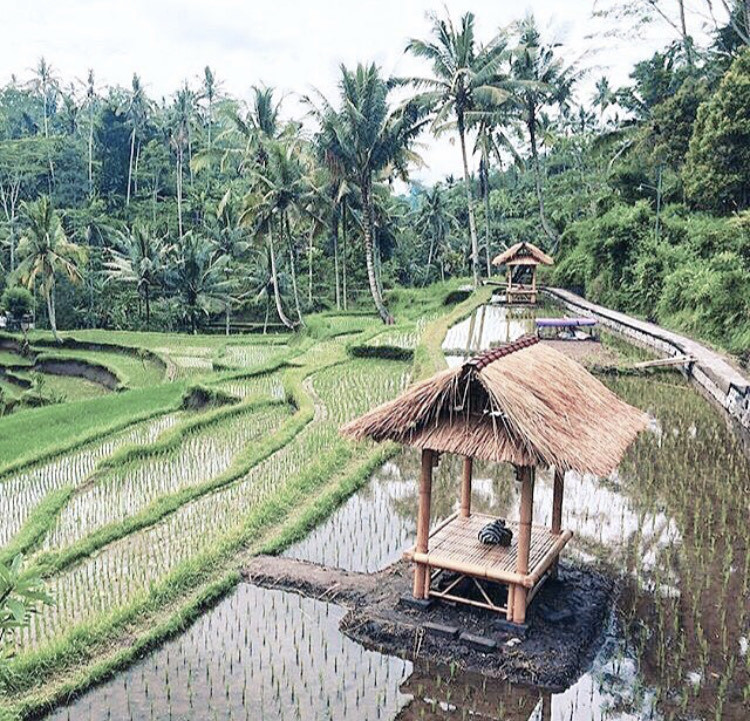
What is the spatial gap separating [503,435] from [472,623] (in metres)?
1.55

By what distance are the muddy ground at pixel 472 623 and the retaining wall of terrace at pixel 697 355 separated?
6.15m

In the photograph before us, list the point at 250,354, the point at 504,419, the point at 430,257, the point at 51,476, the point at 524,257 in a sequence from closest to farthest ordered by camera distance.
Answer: the point at 504,419, the point at 51,476, the point at 250,354, the point at 524,257, the point at 430,257

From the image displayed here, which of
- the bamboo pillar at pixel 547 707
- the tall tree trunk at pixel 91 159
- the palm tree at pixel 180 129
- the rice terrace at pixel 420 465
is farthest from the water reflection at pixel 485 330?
the tall tree trunk at pixel 91 159

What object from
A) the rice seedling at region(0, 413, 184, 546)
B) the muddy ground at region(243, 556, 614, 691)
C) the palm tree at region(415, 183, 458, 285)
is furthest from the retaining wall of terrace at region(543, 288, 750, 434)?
the palm tree at region(415, 183, 458, 285)

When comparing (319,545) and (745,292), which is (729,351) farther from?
(319,545)

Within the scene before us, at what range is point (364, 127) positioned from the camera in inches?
932

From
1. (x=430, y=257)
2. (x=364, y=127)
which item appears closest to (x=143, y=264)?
(x=364, y=127)

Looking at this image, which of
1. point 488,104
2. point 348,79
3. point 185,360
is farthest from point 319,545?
point 488,104

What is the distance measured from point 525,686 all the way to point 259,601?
97.6 inches

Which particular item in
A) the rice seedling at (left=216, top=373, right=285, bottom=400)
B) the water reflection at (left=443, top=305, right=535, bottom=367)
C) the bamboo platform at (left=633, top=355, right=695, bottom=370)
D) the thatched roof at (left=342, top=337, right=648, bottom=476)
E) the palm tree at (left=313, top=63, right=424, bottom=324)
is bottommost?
the rice seedling at (left=216, top=373, right=285, bottom=400)

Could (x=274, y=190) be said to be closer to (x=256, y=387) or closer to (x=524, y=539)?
(x=256, y=387)

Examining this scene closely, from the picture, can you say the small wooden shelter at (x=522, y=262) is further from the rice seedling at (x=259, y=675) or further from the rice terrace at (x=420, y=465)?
the rice seedling at (x=259, y=675)

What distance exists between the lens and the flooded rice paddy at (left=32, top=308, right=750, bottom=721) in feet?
17.4

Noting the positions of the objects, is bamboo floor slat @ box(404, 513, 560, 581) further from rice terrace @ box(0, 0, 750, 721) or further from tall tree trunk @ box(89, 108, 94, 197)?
tall tree trunk @ box(89, 108, 94, 197)
